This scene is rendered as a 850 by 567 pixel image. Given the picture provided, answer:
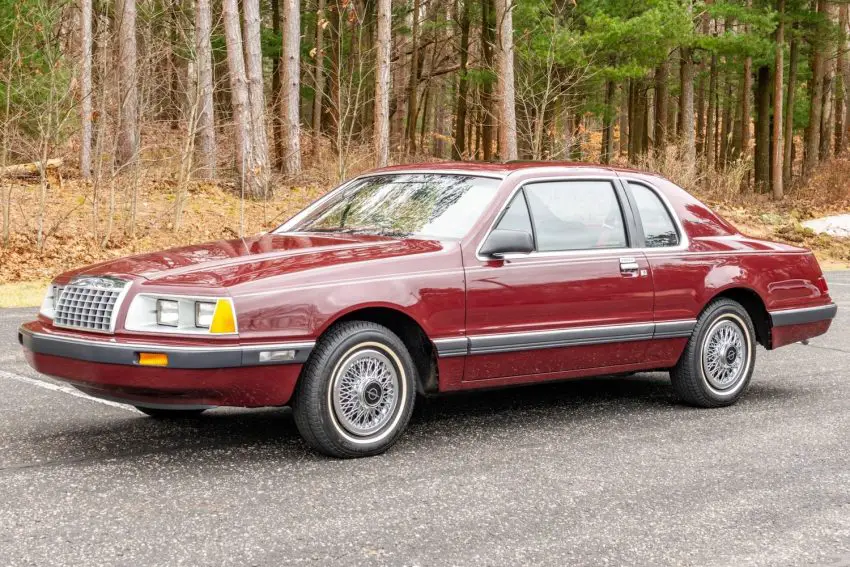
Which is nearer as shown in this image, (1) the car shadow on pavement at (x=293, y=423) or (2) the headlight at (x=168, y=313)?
(2) the headlight at (x=168, y=313)

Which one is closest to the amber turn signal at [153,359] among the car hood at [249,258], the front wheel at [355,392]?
the car hood at [249,258]

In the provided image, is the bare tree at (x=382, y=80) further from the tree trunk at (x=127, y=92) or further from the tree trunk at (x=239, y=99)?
the tree trunk at (x=127, y=92)

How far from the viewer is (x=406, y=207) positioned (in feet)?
21.4

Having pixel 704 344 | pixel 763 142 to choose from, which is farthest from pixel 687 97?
pixel 704 344

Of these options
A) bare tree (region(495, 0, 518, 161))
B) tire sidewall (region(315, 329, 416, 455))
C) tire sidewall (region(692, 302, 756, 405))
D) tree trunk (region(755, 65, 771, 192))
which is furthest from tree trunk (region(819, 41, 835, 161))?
tire sidewall (region(315, 329, 416, 455))

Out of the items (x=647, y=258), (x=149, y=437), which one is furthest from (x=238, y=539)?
(x=647, y=258)

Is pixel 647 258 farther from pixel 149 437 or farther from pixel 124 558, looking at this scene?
pixel 124 558

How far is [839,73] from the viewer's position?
4741 cm

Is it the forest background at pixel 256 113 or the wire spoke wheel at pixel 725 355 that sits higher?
the forest background at pixel 256 113

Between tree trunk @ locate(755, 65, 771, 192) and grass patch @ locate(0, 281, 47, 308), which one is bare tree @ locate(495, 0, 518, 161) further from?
tree trunk @ locate(755, 65, 771, 192)

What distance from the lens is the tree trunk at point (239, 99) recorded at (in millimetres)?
21641

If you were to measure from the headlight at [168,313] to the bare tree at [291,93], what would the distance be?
19.4 meters

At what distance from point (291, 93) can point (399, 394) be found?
20781 millimetres

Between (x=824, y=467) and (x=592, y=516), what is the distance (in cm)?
166
